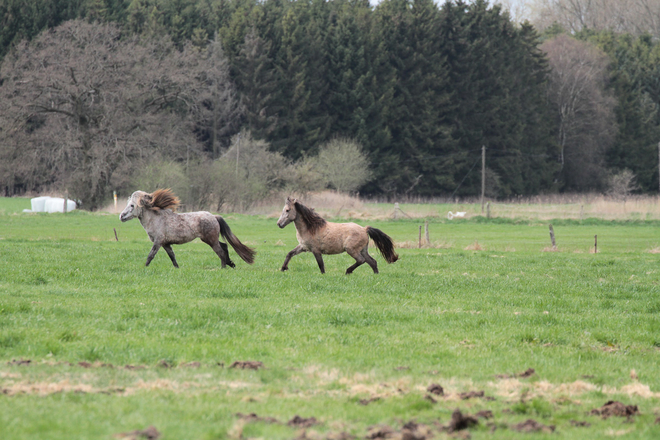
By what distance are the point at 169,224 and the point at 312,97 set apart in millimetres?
62373

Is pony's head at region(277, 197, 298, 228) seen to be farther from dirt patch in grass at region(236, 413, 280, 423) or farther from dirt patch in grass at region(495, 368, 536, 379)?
dirt patch in grass at region(236, 413, 280, 423)

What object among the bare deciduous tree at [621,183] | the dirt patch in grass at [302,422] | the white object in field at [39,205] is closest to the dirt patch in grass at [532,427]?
the dirt patch in grass at [302,422]

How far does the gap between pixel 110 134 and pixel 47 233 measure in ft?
75.3

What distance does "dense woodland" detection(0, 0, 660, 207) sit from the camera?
53.7 meters

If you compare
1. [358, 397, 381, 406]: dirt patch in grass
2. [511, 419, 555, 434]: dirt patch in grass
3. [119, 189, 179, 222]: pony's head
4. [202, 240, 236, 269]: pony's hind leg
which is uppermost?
[119, 189, 179, 222]: pony's head

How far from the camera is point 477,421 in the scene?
602 centimetres

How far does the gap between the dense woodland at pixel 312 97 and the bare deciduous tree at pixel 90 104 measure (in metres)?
0.15

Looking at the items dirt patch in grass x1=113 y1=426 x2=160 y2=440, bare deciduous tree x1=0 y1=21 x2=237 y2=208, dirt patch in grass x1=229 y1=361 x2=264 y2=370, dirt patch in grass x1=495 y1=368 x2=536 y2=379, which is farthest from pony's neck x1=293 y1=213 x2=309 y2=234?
bare deciduous tree x1=0 y1=21 x2=237 y2=208

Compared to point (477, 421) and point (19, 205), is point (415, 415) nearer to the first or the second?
point (477, 421)

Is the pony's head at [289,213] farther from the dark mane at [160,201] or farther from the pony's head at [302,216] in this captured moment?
the dark mane at [160,201]

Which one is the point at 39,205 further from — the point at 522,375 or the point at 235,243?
the point at 522,375

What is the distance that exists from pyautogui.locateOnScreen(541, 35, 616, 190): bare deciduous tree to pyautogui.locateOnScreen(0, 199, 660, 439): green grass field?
77.8 meters

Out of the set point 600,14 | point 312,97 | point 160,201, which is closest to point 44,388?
point 160,201

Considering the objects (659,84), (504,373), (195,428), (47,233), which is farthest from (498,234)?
(659,84)
